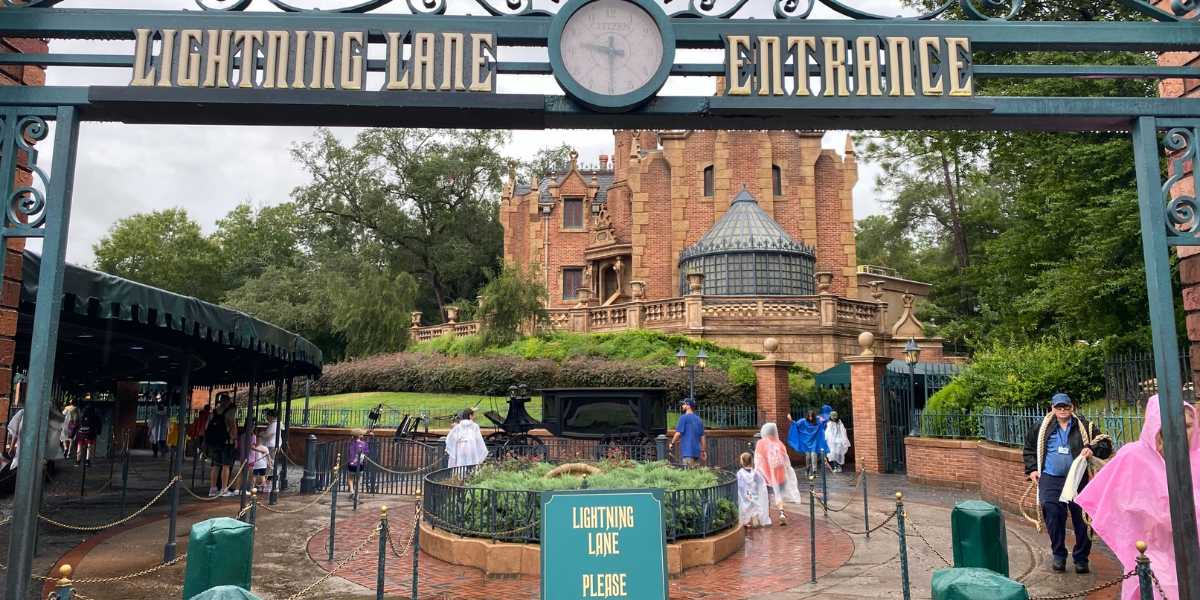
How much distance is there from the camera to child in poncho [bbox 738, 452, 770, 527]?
1169 centimetres

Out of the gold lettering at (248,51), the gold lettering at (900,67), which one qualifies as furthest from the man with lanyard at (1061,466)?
the gold lettering at (248,51)

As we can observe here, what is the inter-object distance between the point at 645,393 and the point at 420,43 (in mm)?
13829

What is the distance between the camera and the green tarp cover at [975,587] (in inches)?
133

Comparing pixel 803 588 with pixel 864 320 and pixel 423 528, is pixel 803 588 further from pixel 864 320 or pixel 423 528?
pixel 864 320

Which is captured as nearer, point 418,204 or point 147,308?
point 147,308

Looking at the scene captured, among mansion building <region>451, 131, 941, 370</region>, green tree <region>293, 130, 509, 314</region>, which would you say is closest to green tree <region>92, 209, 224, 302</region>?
green tree <region>293, 130, 509, 314</region>

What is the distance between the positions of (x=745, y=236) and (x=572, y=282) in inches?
536

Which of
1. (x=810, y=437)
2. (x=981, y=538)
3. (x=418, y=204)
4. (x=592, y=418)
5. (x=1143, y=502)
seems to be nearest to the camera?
(x=1143, y=502)

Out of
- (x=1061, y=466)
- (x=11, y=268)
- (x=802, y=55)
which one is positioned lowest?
(x=1061, y=466)

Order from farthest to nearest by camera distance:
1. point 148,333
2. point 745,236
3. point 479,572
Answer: point 745,236, point 148,333, point 479,572

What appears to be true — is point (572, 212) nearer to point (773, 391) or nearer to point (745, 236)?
point (745, 236)

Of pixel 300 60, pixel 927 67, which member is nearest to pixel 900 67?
pixel 927 67

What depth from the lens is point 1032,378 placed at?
15141 mm

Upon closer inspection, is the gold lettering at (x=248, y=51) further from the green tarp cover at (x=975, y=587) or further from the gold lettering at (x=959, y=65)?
the green tarp cover at (x=975, y=587)
